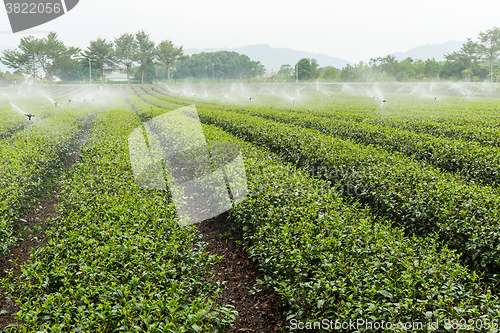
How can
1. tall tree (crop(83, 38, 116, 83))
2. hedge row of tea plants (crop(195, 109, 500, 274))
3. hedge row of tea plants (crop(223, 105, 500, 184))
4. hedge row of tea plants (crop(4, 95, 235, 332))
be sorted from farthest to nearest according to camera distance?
1. tall tree (crop(83, 38, 116, 83))
2. hedge row of tea plants (crop(223, 105, 500, 184))
3. hedge row of tea plants (crop(195, 109, 500, 274))
4. hedge row of tea plants (crop(4, 95, 235, 332))

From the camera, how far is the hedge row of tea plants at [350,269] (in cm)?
240

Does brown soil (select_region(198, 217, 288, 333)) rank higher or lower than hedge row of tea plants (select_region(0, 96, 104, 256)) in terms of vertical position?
lower

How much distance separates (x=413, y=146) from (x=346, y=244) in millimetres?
5969

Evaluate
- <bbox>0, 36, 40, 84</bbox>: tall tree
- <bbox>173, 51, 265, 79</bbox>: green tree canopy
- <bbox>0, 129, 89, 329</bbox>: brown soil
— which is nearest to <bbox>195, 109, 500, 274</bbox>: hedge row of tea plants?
<bbox>0, 129, 89, 329</bbox>: brown soil

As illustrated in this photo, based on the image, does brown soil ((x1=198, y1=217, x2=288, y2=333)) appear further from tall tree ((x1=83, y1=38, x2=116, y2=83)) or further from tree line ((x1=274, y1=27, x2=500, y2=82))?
tall tree ((x1=83, y1=38, x2=116, y2=83))

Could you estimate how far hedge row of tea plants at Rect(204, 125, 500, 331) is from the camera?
Answer: 2.40 meters

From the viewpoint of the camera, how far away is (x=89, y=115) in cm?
1656

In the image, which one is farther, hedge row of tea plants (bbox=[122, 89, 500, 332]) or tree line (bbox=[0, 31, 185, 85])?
tree line (bbox=[0, 31, 185, 85])

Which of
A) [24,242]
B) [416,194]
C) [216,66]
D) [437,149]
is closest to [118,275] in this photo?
[24,242]

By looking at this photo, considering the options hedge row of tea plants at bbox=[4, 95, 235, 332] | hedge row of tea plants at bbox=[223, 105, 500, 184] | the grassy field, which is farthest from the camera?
hedge row of tea plants at bbox=[223, 105, 500, 184]

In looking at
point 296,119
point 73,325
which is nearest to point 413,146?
point 296,119

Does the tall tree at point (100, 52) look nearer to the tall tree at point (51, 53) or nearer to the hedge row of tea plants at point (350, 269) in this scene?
the tall tree at point (51, 53)

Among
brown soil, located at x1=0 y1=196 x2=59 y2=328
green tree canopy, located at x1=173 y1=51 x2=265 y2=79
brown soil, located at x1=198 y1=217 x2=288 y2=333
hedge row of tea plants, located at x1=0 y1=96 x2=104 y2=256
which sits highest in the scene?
green tree canopy, located at x1=173 y1=51 x2=265 y2=79

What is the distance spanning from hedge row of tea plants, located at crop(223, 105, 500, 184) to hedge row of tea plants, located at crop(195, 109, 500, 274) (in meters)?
1.04
